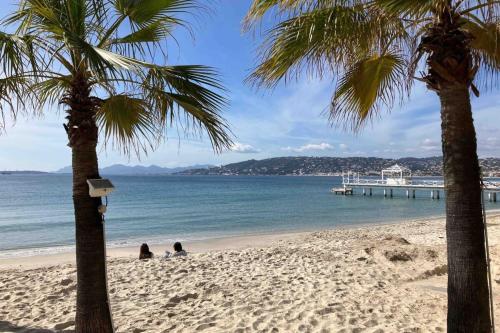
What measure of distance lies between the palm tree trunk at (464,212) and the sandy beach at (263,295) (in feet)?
5.89

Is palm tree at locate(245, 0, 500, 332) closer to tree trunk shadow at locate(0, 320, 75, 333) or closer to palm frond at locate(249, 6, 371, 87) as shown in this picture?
palm frond at locate(249, 6, 371, 87)

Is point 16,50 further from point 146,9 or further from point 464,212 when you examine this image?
point 464,212

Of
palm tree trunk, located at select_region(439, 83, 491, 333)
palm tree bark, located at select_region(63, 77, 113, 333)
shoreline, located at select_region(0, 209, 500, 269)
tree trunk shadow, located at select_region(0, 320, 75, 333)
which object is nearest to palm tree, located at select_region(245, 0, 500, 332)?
palm tree trunk, located at select_region(439, 83, 491, 333)

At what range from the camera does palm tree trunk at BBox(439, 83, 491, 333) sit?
10.9 feet

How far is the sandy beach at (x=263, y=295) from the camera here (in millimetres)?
5418

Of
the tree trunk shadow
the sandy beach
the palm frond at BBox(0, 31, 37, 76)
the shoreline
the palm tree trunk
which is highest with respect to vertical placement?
the palm frond at BBox(0, 31, 37, 76)

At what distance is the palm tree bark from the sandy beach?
1510 mm

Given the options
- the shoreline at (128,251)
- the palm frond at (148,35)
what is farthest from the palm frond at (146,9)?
the shoreline at (128,251)

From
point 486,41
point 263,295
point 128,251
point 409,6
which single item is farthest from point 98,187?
point 128,251

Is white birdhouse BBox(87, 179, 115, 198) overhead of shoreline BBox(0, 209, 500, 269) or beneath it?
overhead

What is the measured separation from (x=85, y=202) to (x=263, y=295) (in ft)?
12.4

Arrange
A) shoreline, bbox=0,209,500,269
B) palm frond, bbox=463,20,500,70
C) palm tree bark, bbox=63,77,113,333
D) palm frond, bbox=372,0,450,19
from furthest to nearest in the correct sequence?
shoreline, bbox=0,209,500,269 → palm frond, bbox=463,20,500,70 → palm tree bark, bbox=63,77,113,333 → palm frond, bbox=372,0,450,19

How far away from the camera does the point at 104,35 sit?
3.98m

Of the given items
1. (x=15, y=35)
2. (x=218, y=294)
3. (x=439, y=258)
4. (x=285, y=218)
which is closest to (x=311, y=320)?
(x=218, y=294)
